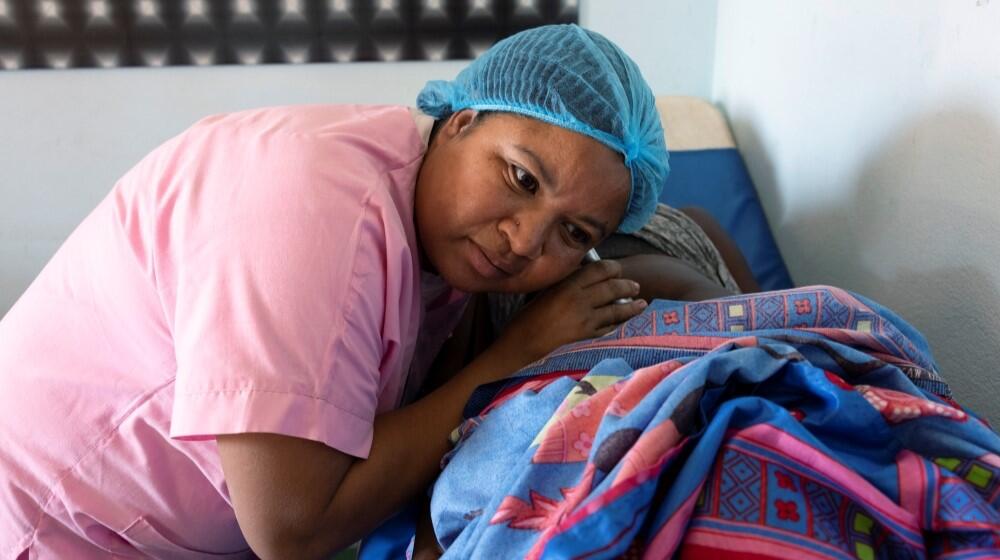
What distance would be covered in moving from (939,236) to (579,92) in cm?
54

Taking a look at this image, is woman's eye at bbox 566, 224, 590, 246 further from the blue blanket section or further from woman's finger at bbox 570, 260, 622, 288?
the blue blanket section

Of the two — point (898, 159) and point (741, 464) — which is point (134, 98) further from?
point (741, 464)

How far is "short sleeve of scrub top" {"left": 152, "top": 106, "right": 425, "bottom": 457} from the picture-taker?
767 mm

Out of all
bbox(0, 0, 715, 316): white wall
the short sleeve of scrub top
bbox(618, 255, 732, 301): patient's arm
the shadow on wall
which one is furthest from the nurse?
bbox(0, 0, 715, 316): white wall

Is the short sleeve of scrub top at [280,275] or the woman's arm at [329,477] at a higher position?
the short sleeve of scrub top at [280,275]

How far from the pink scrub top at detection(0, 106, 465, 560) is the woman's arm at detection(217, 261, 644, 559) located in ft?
0.10

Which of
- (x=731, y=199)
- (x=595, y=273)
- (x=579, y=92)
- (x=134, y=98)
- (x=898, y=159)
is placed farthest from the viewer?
(x=134, y=98)

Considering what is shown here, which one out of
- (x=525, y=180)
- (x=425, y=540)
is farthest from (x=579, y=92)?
(x=425, y=540)

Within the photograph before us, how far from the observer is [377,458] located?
88 cm

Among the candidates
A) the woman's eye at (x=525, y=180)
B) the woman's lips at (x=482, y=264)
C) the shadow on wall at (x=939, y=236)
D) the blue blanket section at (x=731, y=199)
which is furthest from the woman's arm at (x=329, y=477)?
the blue blanket section at (x=731, y=199)

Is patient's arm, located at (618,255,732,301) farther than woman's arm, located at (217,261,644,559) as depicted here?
Yes

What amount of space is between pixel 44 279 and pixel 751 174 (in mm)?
1476

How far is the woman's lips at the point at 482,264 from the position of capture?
1.01 metres

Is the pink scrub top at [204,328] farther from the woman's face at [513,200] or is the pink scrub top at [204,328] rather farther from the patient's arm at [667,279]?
the patient's arm at [667,279]
